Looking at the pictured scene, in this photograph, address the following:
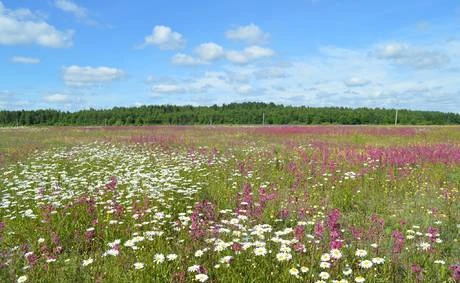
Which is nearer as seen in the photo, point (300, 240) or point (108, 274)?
point (108, 274)

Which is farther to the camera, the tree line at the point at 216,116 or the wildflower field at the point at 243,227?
the tree line at the point at 216,116

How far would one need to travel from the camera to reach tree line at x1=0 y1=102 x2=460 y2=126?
9394 cm

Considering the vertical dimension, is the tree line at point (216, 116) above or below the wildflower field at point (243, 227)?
above

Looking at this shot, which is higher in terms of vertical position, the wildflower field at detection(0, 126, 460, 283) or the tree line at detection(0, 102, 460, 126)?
the tree line at detection(0, 102, 460, 126)

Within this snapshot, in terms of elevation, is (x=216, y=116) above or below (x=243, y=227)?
above

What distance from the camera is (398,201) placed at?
8359 millimetres

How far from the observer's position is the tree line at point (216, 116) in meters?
93.9

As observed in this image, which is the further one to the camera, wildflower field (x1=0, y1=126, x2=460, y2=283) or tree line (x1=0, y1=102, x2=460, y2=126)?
tree line (x1=0, y1=102, x2=460, y2=126)

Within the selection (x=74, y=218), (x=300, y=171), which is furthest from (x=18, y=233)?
(x=300, y=171)

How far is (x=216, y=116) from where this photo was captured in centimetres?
9856

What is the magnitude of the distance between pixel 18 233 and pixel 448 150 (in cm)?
1451

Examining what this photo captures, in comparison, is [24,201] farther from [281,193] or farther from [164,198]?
[281,193]

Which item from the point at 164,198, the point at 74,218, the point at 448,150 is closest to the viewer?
the point at 74,218

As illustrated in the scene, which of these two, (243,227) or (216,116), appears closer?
(243,227)
